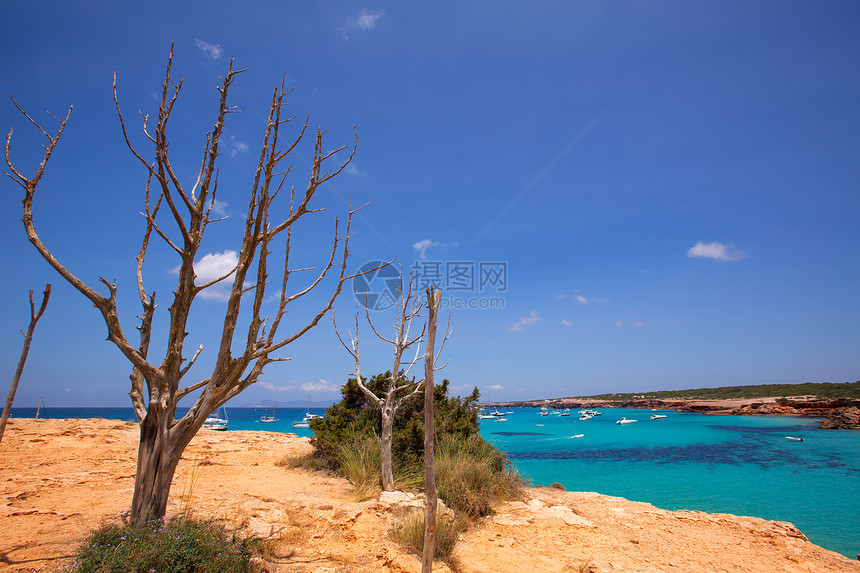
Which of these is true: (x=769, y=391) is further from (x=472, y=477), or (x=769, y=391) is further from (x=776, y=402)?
(x=472, y=477)

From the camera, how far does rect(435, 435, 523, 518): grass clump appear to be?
727cm

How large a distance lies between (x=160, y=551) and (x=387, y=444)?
5.25 meters

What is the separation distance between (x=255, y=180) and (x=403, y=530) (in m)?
4.75

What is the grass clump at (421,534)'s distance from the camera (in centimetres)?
516

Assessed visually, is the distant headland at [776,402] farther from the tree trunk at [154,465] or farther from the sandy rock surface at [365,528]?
the tree trunk at [154,465]

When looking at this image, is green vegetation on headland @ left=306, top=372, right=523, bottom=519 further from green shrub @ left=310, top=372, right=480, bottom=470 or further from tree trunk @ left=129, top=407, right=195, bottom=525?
tree trunk @ left=129, top=407, right=195, bottom=525

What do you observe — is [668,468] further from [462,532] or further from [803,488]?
[462,532]

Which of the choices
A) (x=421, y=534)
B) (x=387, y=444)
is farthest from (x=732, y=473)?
(x=421, y=534)

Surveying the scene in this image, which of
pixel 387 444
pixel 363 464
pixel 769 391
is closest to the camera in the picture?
pixel 387 444

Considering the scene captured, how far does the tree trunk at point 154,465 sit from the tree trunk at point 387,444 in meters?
4.73

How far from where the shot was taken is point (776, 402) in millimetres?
56781

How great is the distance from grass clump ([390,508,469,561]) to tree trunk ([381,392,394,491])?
98.3 inches

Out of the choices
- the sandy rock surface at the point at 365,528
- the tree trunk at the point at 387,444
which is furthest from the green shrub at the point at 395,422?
the tree trunk at the point at 387,444

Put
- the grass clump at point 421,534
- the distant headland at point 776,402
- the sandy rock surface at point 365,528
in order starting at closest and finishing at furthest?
the sandy rock surface at point 365,528
the grass clump at point 421,534
the distant headland at point 776,402
